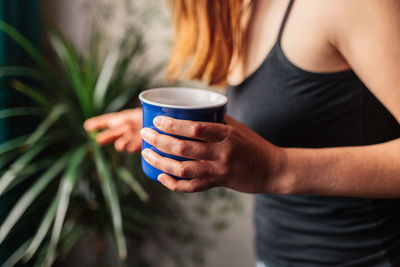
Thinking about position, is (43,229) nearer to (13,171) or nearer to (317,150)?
(13,171)

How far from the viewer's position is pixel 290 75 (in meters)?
0.55

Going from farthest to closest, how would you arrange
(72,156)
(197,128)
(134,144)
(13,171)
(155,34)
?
1. (155,34)
2. (72,156)
3. (13,171)
4. (134,144)
5. (197,128)

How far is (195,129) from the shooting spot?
1.38 feet

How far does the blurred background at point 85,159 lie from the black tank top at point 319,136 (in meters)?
0.56

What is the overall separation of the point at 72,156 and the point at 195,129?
816 mm

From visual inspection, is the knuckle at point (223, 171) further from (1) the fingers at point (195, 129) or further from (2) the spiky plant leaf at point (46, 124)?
(2) the spiky plant leaf at point (46, 124)

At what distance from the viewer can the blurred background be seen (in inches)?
42.3

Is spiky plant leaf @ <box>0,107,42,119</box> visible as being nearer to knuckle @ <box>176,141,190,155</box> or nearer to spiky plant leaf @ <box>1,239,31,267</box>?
spiky plant leaf @ <box>1,239,31,267</box>

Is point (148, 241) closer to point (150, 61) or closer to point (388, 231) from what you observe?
point (150, 61)

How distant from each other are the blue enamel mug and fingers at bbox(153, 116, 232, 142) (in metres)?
0.01

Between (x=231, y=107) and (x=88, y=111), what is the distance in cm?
64

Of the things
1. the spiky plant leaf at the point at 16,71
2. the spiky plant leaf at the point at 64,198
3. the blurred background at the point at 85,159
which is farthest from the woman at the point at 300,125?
the spiky plant leaf at the point at 16,71

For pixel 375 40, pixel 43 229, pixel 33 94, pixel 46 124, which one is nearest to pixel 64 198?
pixel 43 229

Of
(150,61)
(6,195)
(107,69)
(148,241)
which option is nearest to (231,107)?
(107,69)
